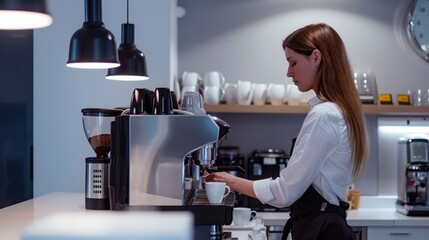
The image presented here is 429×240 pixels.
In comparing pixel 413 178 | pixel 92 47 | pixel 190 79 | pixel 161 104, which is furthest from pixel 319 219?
pixel 190 79

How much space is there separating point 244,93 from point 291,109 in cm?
34

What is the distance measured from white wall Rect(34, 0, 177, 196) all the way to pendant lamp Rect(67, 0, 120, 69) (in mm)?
1371

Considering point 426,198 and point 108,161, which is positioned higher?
point 108,161

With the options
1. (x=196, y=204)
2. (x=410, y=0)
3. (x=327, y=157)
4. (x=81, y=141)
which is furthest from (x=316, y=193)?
(x=410, y=0)

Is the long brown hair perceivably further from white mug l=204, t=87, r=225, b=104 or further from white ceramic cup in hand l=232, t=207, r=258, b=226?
white mug l=204, t=87, r=225, b=104

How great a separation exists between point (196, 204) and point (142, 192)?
6.9 inches

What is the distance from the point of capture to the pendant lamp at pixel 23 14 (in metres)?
1.25

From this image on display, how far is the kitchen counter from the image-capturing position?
195 centimetres

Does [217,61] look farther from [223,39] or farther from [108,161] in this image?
[108,161]

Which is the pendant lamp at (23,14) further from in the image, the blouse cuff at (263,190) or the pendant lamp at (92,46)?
the blouse cuff at (263,190)

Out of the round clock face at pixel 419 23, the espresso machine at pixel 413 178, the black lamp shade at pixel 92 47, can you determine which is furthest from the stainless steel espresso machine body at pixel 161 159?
the round clock face at pixel 419 23

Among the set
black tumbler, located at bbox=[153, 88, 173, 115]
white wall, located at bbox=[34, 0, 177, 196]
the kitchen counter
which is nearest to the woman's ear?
black tumbler, located at bbox=[153, 88, 173, 115]

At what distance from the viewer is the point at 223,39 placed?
163 inches

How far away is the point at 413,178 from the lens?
3.73m
